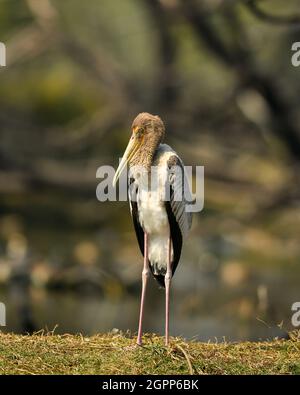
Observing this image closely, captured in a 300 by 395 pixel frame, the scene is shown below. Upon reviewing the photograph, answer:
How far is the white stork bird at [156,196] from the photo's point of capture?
5968 millimetres

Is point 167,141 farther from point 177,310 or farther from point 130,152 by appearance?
point 130,152

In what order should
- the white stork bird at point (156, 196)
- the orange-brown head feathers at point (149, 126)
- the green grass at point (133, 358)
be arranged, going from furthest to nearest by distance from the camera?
1. the orange-brown head feathers at point (149, 126)
2. the white stork bird at point (156, 196)
3. the green grass at point (133, 358)

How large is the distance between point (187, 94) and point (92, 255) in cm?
561

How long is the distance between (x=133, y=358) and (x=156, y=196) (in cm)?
118

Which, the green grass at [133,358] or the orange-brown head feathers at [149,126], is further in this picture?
the orange-brown head feathers at [149,126]

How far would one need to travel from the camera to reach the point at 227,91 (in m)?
18.8

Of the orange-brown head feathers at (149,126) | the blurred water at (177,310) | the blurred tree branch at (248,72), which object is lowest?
the orange-brown head feathers at (149,126)

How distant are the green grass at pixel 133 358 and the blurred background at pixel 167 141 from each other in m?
4.72

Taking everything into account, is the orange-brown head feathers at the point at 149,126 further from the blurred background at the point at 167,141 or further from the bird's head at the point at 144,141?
the blurred background at the point at 167,141

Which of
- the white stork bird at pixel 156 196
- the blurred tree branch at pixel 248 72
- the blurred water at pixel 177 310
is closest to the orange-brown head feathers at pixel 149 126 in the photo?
the white stork bird at pixel 156 196
